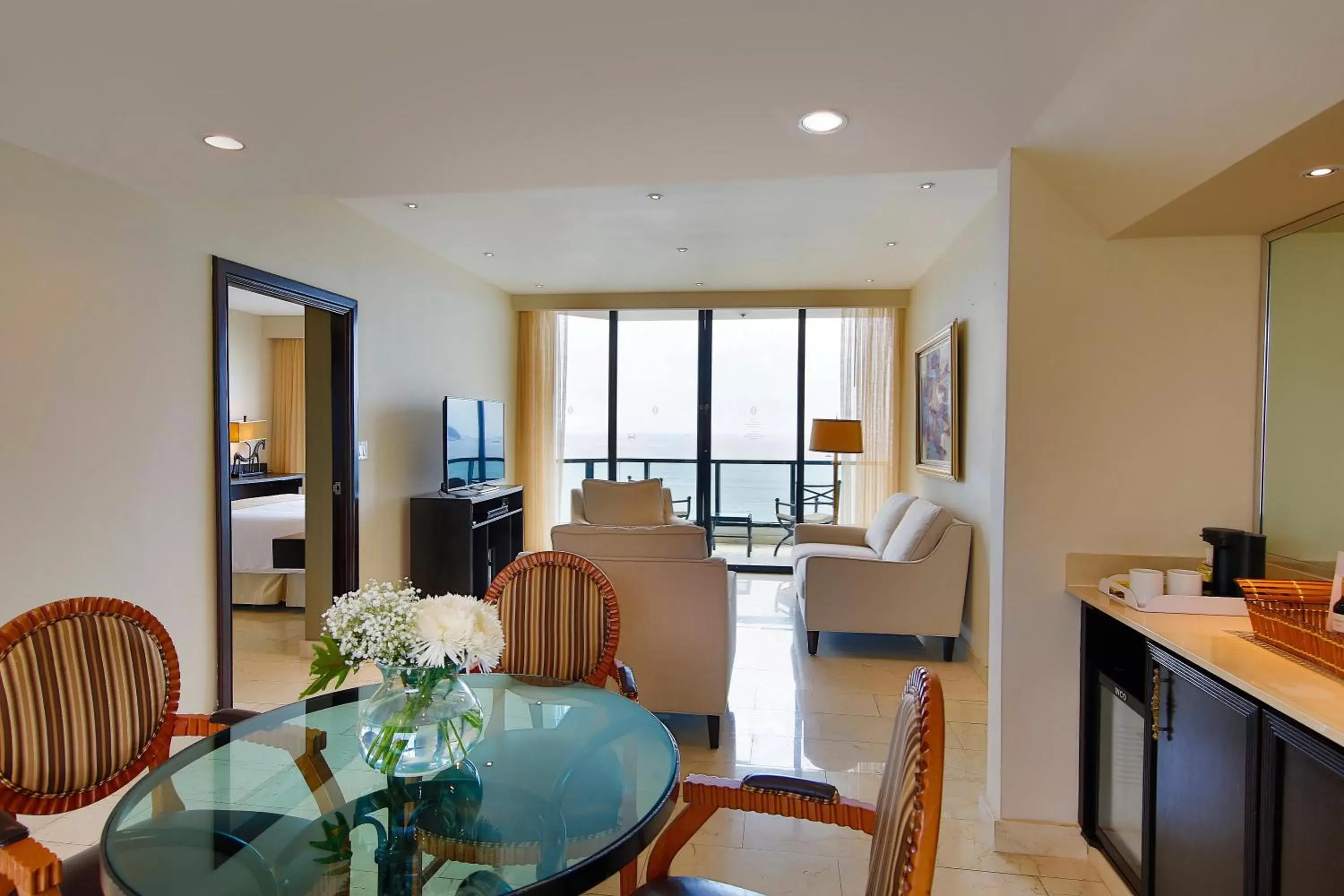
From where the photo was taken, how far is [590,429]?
6980mm

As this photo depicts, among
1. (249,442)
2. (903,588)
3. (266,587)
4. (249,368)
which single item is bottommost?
(266,587)

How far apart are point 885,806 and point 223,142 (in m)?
2.61

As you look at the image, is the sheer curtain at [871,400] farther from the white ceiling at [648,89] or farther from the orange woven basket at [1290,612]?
the orange woven basket at [1290,612]

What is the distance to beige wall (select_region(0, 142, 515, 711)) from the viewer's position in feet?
7.61

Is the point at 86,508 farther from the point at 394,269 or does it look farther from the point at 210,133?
the point at 394,269

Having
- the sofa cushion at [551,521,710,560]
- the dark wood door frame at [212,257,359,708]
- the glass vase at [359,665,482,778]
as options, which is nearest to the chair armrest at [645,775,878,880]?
the glass vase at [359,665,482,778]

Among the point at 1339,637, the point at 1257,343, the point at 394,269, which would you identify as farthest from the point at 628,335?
the point at 1339,637

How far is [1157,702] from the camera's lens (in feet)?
5.82

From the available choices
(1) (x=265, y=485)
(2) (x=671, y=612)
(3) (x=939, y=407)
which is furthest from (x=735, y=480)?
(1) (x=265, y=485)

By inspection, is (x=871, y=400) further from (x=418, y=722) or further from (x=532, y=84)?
(x=418, y=722)

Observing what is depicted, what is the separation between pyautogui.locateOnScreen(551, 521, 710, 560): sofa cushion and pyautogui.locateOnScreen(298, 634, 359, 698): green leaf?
5.27ft

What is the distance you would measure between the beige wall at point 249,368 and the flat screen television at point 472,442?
308cm

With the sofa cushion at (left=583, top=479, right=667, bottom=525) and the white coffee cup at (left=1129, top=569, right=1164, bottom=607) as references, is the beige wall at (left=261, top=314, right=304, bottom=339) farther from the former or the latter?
the white coffee cup at (left=1129, top=569, right=1164, bottom=607)

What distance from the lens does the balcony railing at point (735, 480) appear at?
267 inches
